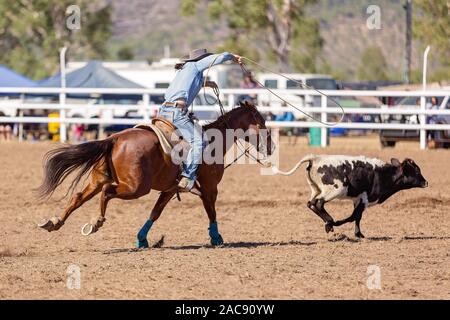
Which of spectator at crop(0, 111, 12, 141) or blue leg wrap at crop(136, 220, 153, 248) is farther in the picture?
spectator at crop(0, 111, 12, 141)

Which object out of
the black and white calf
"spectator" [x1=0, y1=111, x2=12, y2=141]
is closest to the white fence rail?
"spectator" [x1=0, y1=111, x2=12, y2=141]

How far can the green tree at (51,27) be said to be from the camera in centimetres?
5966

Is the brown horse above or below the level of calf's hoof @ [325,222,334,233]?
above

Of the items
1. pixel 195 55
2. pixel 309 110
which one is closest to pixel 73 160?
pixel 195 55

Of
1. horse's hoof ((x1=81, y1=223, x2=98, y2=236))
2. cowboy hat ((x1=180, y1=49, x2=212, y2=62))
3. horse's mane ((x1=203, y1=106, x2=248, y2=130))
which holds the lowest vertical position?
horse's hoof ((x1=81, y1=223, x2=98, y2=236))

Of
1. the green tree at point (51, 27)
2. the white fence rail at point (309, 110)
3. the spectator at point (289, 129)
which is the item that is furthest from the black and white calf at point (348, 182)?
the green tree at point (51, 27)

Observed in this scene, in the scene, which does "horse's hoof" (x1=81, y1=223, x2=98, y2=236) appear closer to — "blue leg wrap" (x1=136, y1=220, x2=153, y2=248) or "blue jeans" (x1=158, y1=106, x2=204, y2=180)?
"blue leg wrap" (x1=136, y1=220, x2=153, y2=248)

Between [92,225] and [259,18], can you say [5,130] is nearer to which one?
[92,225]

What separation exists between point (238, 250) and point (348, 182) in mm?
1472

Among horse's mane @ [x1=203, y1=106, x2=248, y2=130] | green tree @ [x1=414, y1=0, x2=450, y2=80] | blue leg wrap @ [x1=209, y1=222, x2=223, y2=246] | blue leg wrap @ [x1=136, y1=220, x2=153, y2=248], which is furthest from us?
green tree @ [x1=414, y1=0, x2=450, y2=80]

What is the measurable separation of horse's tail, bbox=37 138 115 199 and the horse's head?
159cm

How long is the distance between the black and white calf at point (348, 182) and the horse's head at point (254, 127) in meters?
0.32

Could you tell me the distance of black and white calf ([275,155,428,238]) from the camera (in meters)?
10.8
